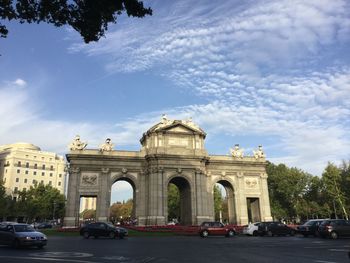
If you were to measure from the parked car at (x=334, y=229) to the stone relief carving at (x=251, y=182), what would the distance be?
2584 centimetres

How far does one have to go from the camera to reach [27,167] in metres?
120

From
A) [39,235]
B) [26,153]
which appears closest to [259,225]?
[39,235]

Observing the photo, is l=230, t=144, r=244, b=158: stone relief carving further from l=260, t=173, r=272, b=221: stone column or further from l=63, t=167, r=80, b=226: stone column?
l=63, t=167, r=80, b=226: stone column

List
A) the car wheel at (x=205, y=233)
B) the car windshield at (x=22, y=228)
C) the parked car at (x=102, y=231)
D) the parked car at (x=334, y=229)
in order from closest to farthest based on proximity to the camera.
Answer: the car windshield at (x=22, y=228) → the parked car at (x=334, y=229) → the parked car at (x=102, y=231) → the car wheel at (x=205, y=233)

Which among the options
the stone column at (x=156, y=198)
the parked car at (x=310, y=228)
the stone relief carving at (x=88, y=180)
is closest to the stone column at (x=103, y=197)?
the stone relief carving at (x=88, y=180)

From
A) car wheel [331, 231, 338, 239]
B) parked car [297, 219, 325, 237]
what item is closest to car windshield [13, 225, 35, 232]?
car wheel [331, 231, 338, 239]

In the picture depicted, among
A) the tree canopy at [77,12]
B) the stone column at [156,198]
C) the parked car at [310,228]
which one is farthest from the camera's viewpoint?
the stone column at [156,198]

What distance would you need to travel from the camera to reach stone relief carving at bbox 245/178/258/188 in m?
59.5

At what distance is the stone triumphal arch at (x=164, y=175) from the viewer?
5241 cm

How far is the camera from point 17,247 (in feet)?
71.4

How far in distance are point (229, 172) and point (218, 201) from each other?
43.9 meters

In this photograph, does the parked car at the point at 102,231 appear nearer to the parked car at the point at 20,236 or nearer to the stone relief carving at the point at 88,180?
the parked car at the point at 20,236

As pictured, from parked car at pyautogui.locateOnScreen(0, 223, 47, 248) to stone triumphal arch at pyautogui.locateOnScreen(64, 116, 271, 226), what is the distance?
1120 inches

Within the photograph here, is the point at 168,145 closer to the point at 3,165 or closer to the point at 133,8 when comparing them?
the point at 133,8
